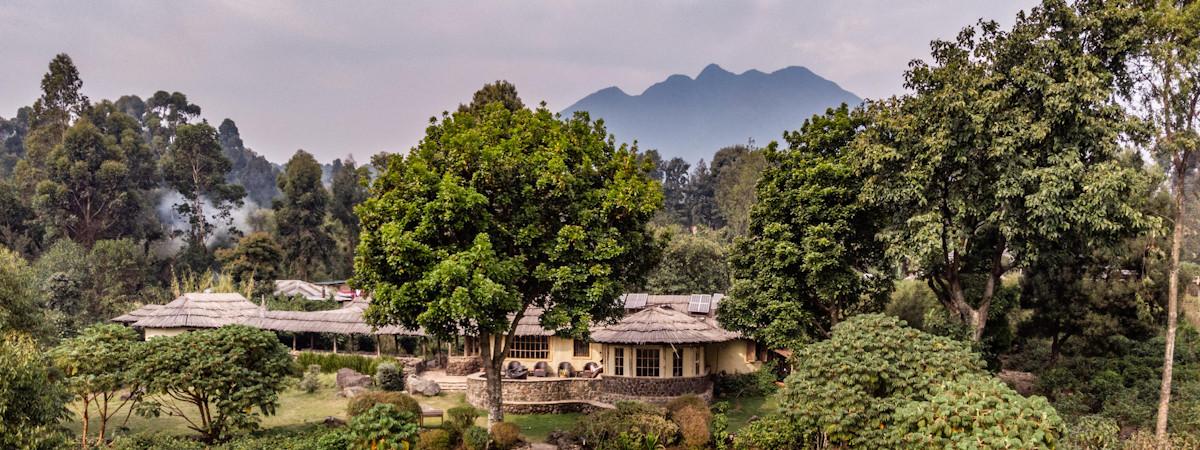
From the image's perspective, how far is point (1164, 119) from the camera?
13.3 m

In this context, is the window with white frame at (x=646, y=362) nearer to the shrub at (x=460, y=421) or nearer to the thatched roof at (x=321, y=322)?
the shrub at (x=460, y=421)

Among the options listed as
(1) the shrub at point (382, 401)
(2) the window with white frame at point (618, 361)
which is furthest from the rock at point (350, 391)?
(2) the window with white frame at point (618, 361)

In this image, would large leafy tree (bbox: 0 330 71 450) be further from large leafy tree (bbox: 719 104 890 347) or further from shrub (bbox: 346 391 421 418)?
large leafy tree (bbox: 719 104 890 347)

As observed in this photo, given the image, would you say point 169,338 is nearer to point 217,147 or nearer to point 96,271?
point 96,271

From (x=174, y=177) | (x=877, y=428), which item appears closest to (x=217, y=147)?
(x=174, y=177)

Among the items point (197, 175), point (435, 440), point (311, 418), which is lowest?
point (311, 418)

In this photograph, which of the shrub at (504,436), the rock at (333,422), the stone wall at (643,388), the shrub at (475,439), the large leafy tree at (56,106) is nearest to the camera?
the shrub at (475,439)

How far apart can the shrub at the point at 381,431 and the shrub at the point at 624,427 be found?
432 cm

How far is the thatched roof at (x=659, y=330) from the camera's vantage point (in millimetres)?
20188

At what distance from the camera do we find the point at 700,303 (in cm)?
2833

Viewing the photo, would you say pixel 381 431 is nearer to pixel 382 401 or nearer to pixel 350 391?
pixel 382 401

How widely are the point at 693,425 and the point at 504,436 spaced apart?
453cm

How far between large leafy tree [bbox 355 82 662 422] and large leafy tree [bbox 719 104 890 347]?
4.00 m

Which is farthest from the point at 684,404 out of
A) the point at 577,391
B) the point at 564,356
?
the point at 564,356
